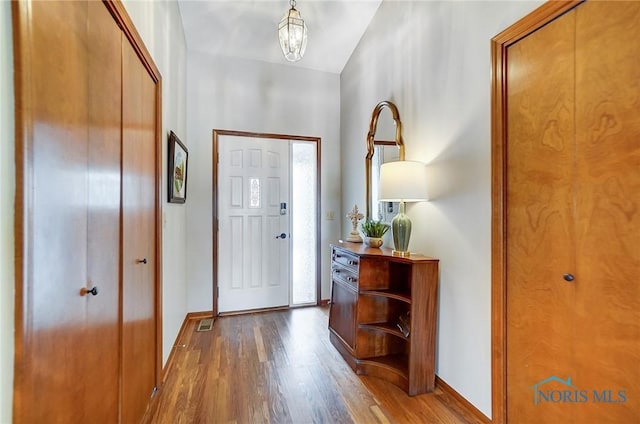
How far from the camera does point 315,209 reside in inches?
149

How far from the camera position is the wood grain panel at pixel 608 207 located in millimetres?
1092

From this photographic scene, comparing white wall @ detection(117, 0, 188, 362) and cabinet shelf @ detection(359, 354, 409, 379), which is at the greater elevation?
white wall @ detection(117, 0, 188, 362)

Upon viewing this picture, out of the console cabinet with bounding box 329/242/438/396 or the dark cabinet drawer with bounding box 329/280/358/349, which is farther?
the dark cabinet drawer with bounding box 329/280/358/349

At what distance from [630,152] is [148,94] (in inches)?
94.9

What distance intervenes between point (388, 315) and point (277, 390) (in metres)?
1.00

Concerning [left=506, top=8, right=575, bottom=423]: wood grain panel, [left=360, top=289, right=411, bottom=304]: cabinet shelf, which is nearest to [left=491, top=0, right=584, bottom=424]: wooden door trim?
[left=506, top=8, right=575, bottom=423]: wood grain panel

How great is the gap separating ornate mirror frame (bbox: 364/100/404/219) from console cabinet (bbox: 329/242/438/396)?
81 centimetres

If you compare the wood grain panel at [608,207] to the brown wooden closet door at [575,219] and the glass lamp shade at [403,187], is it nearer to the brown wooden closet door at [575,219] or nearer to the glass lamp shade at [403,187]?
the brown wooden closet door at [575,219]

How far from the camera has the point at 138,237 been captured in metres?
1.61

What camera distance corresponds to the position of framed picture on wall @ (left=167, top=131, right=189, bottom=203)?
7.44ft

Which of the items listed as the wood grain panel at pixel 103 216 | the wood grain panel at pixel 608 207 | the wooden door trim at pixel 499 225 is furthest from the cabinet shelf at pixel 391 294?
the wood grain panel at pixel 103 216

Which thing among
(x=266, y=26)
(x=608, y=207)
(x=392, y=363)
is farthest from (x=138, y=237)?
(x=266, y=26)

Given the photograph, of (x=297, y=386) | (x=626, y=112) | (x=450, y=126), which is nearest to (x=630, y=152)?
(x=626, y=112)

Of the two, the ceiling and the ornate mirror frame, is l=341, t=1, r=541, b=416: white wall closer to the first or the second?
the ornate mirror frame
